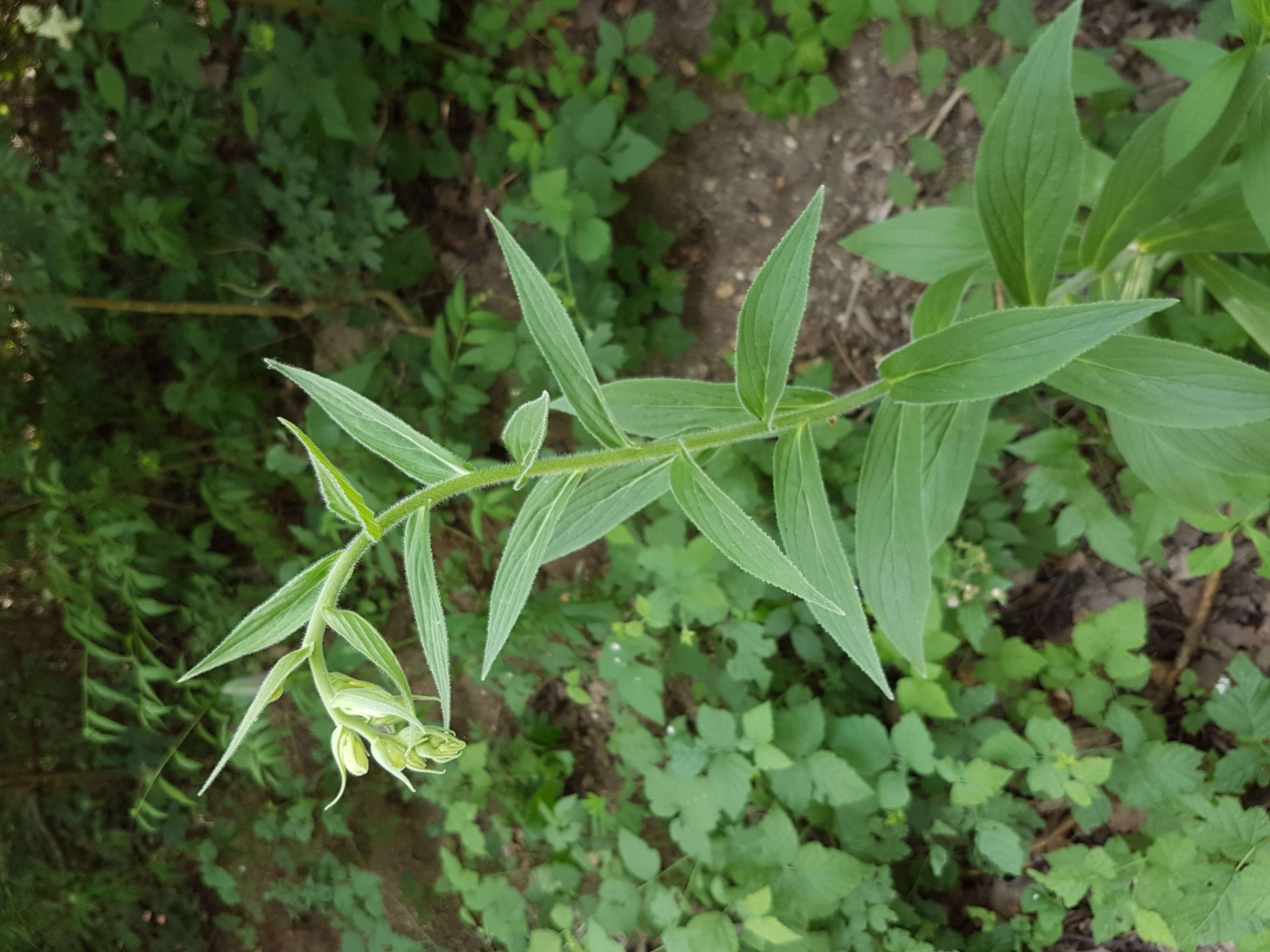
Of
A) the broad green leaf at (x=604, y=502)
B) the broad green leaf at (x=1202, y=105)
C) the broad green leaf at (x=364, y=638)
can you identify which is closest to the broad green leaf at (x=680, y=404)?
the broad green leaf at (x=604, y=502)

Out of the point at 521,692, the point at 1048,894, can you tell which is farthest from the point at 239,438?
the point at 1048,894

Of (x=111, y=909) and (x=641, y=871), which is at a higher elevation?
(x=641, y=871)

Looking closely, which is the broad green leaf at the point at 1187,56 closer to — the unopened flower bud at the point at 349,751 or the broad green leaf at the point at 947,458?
the broad green leaf at the point at 947,458

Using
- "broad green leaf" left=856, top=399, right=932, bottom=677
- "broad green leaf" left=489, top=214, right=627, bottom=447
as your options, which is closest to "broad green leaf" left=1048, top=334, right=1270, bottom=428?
"broad green leaf" left=856, top=399, right=932, bottom=677

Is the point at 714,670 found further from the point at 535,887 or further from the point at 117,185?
the point at 117,185

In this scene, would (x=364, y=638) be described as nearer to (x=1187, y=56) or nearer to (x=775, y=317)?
(x=775, y=317)

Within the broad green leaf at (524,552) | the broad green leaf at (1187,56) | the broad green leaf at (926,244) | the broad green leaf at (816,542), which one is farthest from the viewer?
the broad green leaf at (926,244)

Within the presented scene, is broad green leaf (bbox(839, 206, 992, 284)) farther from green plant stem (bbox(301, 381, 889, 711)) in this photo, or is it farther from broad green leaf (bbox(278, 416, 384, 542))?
broad green leaf (bbox(278, 416, 384, 542))
